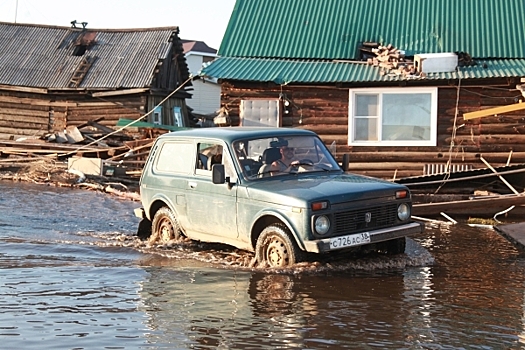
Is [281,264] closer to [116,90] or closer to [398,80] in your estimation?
[398,80]

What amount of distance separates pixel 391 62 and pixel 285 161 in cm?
756

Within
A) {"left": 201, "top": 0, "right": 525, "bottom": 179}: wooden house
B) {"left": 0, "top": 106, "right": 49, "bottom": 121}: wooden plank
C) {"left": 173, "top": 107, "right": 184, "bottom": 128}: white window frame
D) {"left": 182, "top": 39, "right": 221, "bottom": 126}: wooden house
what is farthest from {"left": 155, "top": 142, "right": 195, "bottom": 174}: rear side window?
{"left": 182, "top": 39, "right": 221, "bottom": 126}: wooden house

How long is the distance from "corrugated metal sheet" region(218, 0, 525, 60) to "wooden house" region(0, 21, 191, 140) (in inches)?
455

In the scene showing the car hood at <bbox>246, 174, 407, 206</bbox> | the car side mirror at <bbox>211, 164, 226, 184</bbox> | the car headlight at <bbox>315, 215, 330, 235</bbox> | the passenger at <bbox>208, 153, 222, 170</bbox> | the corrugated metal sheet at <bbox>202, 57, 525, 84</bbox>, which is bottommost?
the car headlight at <bbox>315, 215, 330, 235</bbox>

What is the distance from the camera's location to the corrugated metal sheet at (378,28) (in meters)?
16.9

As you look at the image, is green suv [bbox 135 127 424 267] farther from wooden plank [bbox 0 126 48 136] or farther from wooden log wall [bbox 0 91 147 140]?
wooden plank [bbox 0 126 48 136]

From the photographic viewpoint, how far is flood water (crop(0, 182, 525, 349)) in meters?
5.93

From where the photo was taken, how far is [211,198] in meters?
9.41

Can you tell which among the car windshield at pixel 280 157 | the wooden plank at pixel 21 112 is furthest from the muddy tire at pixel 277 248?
the wooden plank at pixel 21 112

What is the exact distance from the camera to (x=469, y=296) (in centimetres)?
743

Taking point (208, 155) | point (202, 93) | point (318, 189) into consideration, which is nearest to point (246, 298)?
point (318, 189)

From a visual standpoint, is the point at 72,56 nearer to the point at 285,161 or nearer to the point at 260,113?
the point at 260,113

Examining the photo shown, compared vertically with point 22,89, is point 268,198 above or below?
below

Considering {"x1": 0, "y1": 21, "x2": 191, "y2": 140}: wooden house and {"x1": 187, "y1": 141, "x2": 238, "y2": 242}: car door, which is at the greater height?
{"x1": 0, "y1": 21, "x2": 191, "y2": 140}: wooden house
